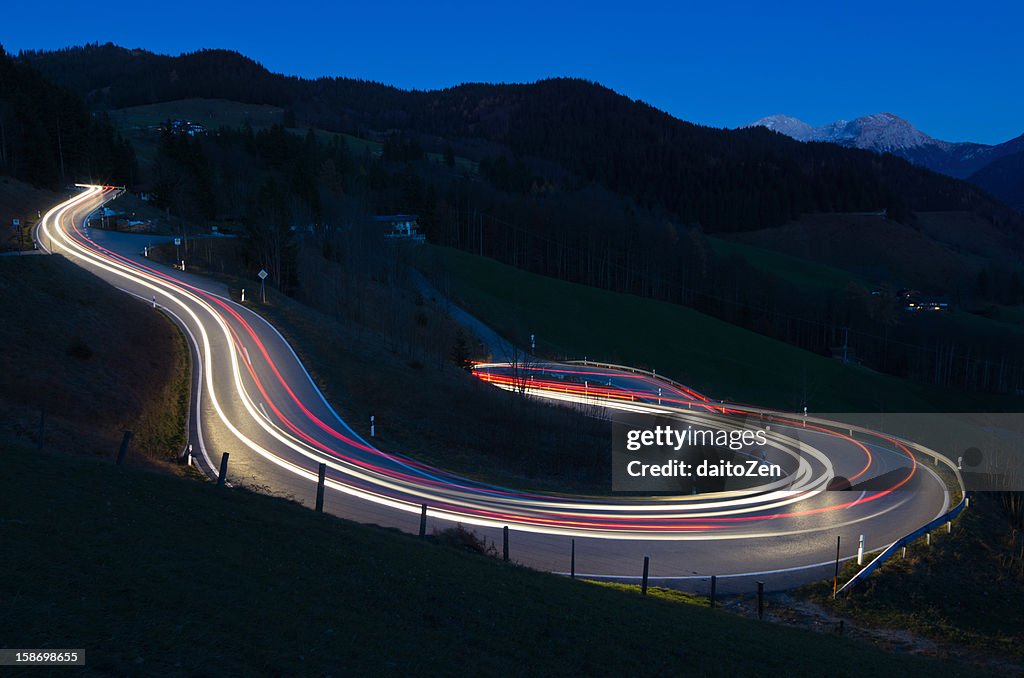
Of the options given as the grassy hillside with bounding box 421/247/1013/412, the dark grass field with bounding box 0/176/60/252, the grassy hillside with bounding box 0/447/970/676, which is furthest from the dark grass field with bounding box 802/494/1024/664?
the dark grass field with bounding box 0/176/60/252

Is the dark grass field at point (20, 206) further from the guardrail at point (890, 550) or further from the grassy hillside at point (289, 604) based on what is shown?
the guardrail at point (890, 550)

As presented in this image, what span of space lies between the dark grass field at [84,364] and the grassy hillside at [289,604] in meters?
9.06

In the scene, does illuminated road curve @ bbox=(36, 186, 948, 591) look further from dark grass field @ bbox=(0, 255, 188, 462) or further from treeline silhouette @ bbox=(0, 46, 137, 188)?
treeline silhouette @ bbox=(0, 46, 137, 188)

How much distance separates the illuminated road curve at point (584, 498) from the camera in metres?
21.0

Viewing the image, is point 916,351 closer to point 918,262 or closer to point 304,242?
point 918,262

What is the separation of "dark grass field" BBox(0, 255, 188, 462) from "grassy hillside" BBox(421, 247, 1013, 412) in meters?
37.7

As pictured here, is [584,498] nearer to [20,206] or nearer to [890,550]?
[890,550]

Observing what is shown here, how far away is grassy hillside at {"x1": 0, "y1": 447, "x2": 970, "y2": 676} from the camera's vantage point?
7.16 meters

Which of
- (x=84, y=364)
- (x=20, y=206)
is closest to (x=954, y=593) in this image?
(x=84, y=364)

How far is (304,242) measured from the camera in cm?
7200

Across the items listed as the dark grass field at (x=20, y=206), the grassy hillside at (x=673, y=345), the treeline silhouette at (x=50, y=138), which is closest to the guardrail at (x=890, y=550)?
the grassy hillside at (x=673, y=345)

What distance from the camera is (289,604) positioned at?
8.76 metres

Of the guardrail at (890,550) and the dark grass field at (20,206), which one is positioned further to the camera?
the dark grass field at (20,206)

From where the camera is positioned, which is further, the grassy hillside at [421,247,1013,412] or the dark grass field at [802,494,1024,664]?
the grassy hillside at [421,247,1013,412]
